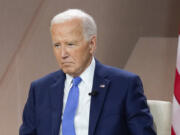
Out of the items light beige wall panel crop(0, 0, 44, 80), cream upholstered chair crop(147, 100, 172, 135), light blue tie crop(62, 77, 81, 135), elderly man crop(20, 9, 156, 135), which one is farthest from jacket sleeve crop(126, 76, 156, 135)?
light beige wall panel crop(0, 0, 44, 80)

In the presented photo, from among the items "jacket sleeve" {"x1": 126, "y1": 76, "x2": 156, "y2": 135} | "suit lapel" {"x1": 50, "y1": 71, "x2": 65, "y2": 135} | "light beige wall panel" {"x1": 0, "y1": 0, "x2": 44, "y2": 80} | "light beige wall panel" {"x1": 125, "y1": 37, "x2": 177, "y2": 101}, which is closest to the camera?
"jacket sleeve" {"x1": 126, "y1": 76, "x2": 156, "y2": 135}

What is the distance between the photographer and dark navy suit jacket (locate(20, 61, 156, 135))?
1.87m

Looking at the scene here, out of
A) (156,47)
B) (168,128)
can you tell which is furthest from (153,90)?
(168,128)

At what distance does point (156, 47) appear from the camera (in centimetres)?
374

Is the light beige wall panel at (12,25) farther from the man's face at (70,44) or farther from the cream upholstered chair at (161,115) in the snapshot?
the cream upholstered chair at (161,115)

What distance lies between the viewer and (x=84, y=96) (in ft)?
6.46

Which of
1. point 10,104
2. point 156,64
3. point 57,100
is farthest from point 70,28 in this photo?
point 156,64

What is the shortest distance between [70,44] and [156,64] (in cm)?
203

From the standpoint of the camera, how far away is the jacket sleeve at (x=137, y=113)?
1.84 meters

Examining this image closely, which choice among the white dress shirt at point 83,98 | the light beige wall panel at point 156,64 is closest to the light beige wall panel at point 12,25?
the light beige wall panel at point 156,64

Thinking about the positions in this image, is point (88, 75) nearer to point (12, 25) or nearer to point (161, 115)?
point (161, 115)

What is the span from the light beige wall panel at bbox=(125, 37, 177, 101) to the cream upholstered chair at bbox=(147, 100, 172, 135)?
1.74 meters

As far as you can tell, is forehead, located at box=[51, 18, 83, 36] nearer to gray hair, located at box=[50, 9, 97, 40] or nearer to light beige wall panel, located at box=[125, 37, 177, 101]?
gray hair, located at box=[50, 9, 97, 40]

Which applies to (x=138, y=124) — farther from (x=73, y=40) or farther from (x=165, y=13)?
(x=165, y=13)
